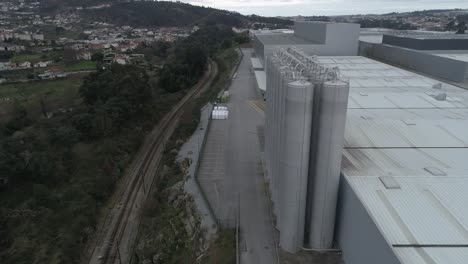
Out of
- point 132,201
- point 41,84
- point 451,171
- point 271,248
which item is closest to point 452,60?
point 451,171

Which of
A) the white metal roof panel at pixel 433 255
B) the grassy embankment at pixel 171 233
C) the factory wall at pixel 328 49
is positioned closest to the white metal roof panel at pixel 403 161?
the white metal roof panel at pixel 433 255

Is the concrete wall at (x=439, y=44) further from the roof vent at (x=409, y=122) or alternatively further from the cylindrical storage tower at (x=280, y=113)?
the cylindrical storage tower at (x=280, y=113)

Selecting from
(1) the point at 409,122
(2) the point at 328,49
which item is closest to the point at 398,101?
(1) the point at 409,122

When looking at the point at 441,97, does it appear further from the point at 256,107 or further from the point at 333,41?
the point at 333,41

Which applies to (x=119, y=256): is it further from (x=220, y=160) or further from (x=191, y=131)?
(x=191, y=131)

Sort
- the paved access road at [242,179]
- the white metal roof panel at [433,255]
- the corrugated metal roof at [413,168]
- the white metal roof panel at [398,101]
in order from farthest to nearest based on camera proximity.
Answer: the white metal roof panel at [398,101], the paved access road at [242,179], the corrugated metal roof at [413,168], the white metal roof panel at [433,255]

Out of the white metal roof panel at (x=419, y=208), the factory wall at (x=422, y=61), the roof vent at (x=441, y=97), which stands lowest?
the white metal roof panel at (x=419, y=208)

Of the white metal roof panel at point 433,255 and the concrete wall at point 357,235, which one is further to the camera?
→ the concrete wall at point 357,235
